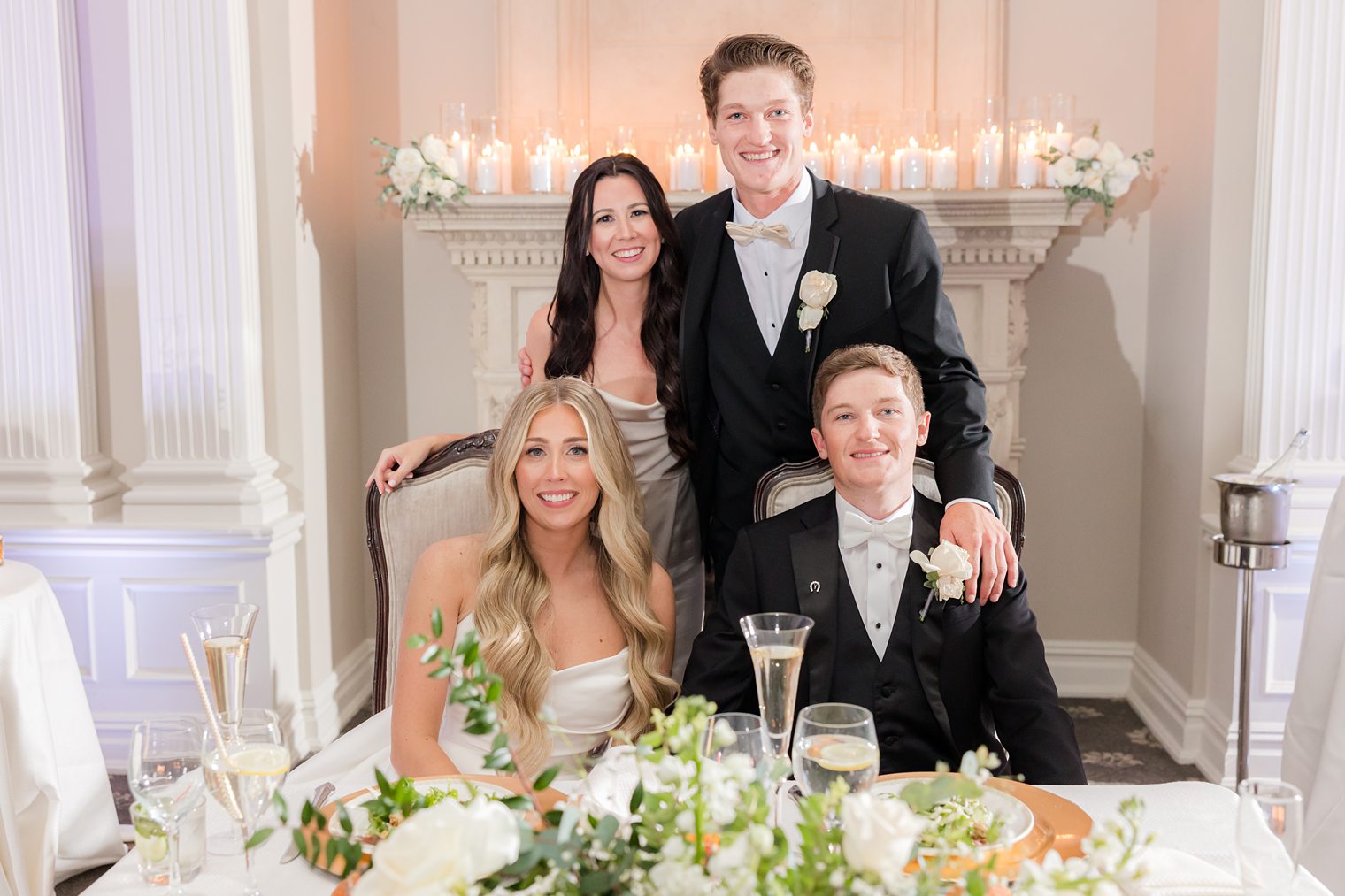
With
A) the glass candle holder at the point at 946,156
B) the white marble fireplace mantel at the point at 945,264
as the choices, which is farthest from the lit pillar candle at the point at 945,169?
the white marble fireplace mantel at the point at 945,264

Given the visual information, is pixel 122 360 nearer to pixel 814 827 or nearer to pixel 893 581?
pixel 893 581

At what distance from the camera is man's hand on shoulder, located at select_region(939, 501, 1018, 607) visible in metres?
2.39

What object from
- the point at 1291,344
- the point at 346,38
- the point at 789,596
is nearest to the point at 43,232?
the point at 346,38

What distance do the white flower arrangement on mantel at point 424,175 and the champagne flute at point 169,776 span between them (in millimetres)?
3349

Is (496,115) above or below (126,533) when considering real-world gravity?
above

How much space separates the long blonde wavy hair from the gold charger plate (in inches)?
33.8

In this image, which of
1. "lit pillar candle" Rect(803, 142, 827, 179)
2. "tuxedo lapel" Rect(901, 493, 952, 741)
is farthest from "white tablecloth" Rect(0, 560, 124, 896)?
"lit pillar candle" Rect(803, 142, 827, 179)

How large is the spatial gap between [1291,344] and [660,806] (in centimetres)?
375

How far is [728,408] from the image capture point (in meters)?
3.11

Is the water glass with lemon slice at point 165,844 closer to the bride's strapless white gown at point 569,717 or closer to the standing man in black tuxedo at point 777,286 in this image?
the bride's strapless white gown at point 569,717

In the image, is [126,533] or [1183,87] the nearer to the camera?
[126,533]

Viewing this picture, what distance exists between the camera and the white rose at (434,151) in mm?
4504

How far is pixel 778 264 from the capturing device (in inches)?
122

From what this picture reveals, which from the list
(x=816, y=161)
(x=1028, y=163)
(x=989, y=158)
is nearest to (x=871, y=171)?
(x=816, y=161)
